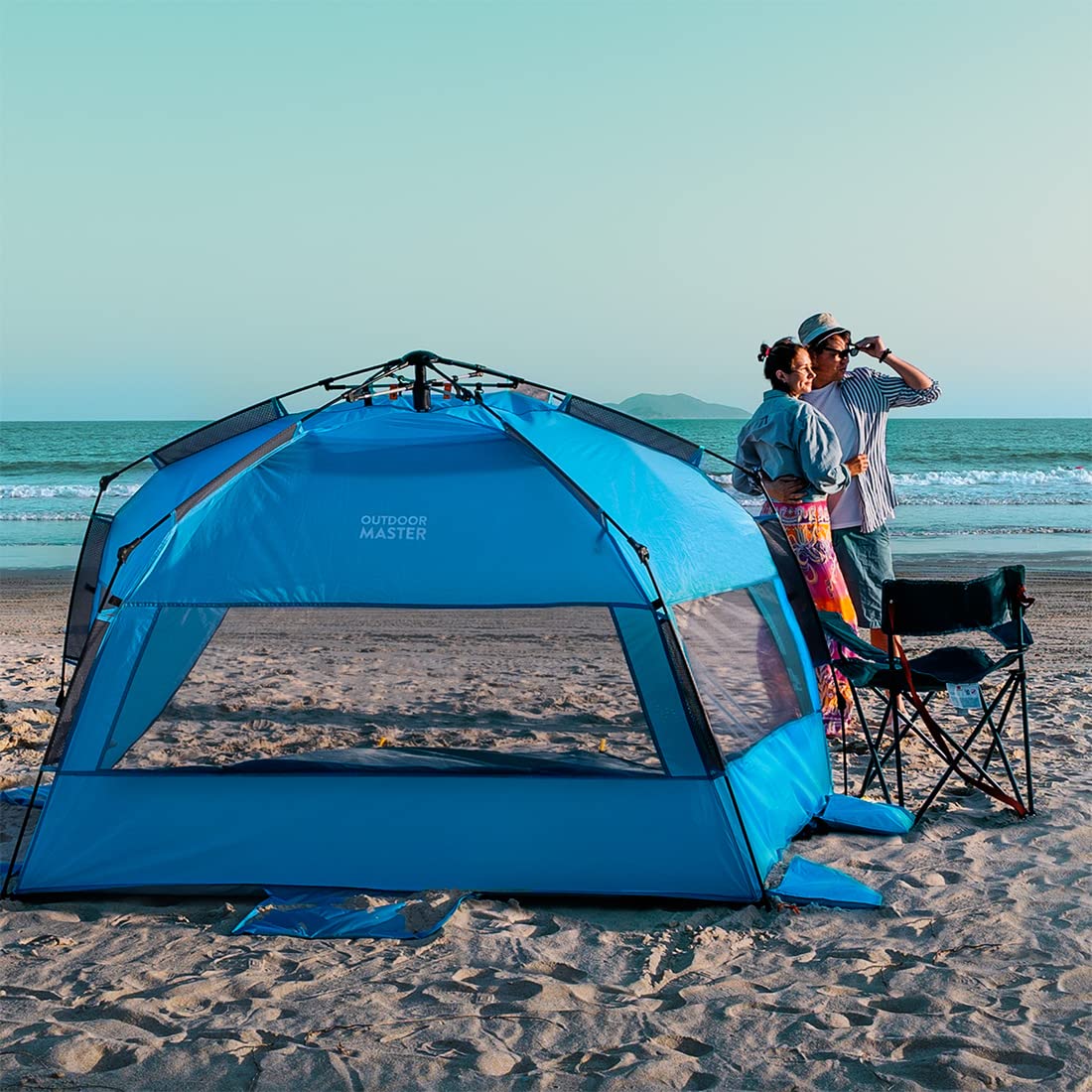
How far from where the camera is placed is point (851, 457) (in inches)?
223

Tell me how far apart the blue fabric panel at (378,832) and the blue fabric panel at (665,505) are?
0.71 metres

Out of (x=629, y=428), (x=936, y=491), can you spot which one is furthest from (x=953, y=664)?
(x=936, y=491)

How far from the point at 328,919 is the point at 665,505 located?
5.81ft

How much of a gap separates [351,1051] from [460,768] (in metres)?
1.25

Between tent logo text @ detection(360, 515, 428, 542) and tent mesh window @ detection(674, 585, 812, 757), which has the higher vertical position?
tent logo text @ detection(360, 515, 428, 542)

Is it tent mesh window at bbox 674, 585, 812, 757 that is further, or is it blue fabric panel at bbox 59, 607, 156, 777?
tent mesh window at bbox 674, 585, 812, 757

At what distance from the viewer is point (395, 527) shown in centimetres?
410

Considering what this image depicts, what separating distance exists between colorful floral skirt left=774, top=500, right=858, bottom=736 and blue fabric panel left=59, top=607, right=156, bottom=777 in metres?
2.70

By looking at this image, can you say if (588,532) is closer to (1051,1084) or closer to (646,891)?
(646,891)

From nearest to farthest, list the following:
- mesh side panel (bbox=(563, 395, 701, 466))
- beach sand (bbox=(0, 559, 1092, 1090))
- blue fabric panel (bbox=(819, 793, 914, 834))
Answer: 1. beach sand (bbox=(0, 559, 1092, 1090))
2. blue fabric panel (bbox=(819, 793, 914, 834))
3. mesh side panel (bbox=(563, 395, 701, 466))

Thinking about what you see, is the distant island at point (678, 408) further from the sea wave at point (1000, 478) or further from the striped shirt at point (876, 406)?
the striped shirt at point (876, 406)

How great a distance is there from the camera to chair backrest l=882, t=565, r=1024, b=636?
4.37m

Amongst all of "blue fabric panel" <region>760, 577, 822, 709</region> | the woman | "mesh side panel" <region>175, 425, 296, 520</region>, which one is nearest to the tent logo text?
"mesh side panel" <region>175, 425, 296, 520</region>

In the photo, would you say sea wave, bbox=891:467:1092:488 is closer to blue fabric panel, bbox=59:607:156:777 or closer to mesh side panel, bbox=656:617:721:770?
mesh side panel, bbox=656:617:721:770
